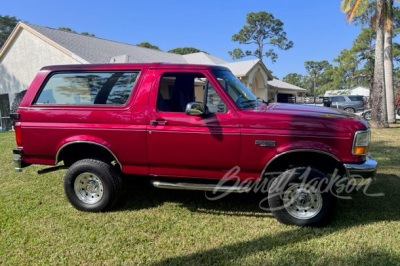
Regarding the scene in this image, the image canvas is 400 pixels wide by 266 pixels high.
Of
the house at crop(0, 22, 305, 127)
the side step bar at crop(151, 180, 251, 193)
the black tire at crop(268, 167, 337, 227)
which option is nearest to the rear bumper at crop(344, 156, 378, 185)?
the black tire at crop(268, 167, 337, 227)

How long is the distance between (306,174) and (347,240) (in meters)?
0.85

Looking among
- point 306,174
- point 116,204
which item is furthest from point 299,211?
point 116,204

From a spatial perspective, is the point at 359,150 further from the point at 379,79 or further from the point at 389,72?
the point at 389,72

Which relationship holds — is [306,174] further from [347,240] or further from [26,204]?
[26,204]

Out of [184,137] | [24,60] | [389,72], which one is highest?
[24,60]

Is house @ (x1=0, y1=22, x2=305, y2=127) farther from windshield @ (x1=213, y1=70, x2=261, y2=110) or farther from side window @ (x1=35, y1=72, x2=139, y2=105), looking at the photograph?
windshield @ (x1=213, y1=70, x2=261, y2=110)

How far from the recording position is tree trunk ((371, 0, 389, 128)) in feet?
42.9

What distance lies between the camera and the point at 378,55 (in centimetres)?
1324

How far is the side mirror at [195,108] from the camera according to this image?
368cm

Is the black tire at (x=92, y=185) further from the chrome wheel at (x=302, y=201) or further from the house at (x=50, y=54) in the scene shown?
the house at (x=50, y=54)

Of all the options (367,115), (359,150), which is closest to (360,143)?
(359,150)

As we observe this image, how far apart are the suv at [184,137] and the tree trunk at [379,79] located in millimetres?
11178

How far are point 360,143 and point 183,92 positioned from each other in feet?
7.93

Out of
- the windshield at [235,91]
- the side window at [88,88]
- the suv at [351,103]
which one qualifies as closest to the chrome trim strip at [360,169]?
the windshield at [235,91]
